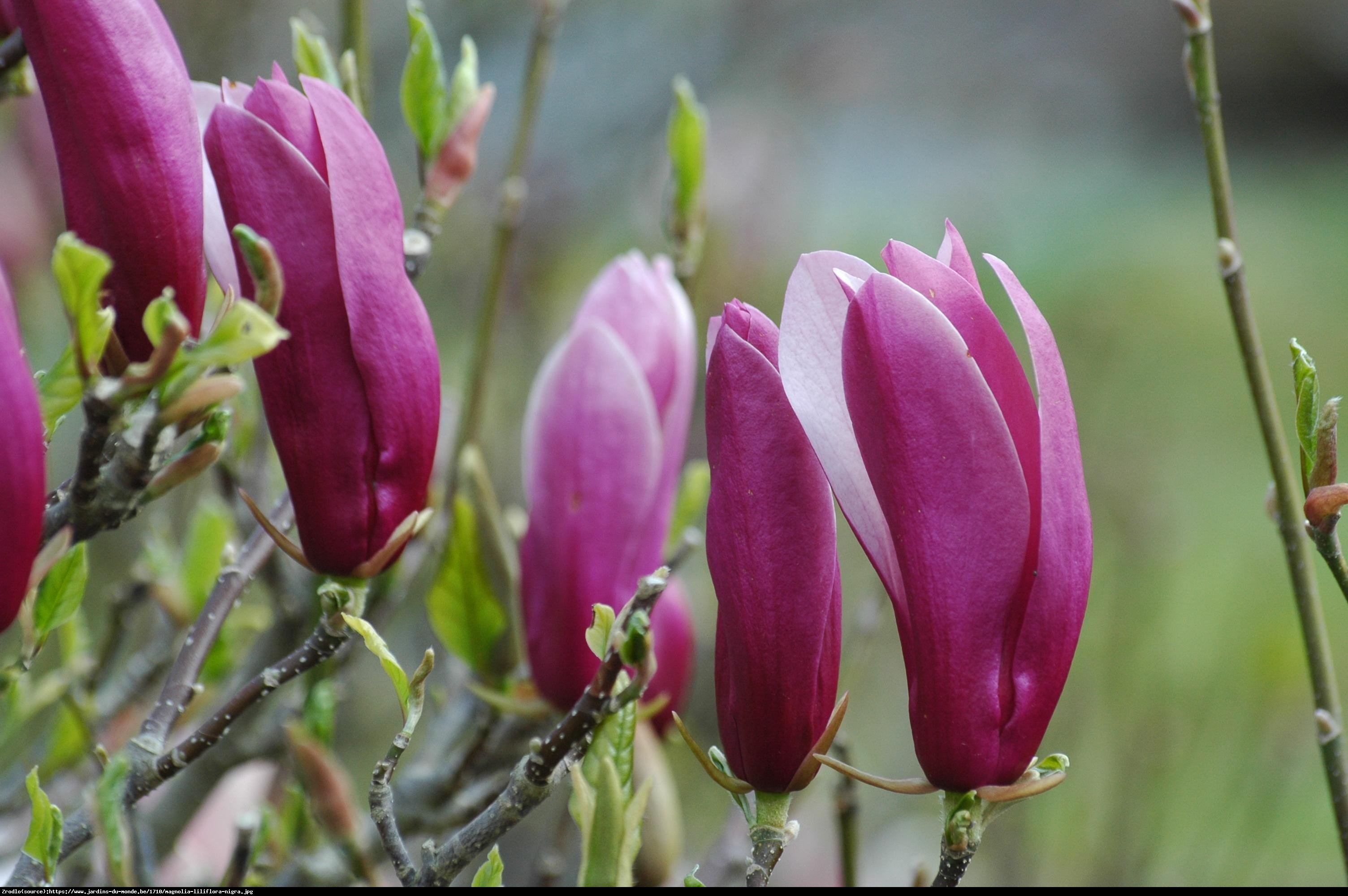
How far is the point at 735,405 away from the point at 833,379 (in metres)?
0.04

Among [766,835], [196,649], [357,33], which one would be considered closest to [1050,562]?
[766,835]

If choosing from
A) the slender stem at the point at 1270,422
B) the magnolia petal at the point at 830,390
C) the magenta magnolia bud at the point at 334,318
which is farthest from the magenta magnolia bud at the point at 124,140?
the slender stem at the point at 1270,422

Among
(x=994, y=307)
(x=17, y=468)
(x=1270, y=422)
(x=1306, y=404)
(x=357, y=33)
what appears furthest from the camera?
(x=994, y=307)

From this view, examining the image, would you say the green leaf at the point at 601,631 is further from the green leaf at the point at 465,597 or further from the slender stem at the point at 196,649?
the green leaf at the point at 465,597

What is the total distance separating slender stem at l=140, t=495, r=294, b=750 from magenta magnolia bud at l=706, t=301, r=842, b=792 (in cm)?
24

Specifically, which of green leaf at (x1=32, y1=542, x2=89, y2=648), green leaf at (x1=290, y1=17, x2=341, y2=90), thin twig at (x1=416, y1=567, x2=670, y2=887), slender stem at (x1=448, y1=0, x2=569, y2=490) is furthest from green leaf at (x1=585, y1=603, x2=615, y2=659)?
slender stem at (x1=448, y1=0, x2=569, y2=490)

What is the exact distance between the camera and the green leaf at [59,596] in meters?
0.49

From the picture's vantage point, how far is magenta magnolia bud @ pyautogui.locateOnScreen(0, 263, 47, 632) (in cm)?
35

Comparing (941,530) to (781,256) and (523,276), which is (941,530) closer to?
(523,276)

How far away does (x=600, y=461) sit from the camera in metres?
A: 0.63

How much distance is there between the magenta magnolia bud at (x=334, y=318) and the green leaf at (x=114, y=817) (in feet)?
0.37

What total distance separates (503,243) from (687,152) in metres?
0.21

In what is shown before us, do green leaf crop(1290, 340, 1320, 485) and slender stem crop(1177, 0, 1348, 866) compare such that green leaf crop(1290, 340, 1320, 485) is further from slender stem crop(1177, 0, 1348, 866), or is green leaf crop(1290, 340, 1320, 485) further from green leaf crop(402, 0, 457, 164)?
green leaf crop(402, 0, 457, 164)

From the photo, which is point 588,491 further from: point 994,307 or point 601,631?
point 994,307
